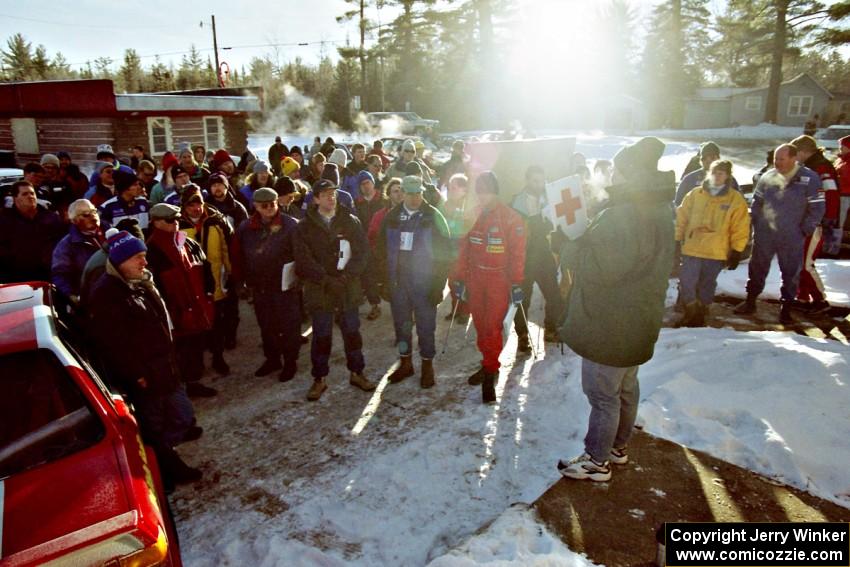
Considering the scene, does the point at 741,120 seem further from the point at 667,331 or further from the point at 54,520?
the point at 54,520

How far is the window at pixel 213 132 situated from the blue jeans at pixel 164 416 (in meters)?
20.4

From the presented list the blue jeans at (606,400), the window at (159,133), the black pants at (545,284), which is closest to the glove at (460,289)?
the black pants at (545,284)

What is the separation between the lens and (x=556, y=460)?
4.32m

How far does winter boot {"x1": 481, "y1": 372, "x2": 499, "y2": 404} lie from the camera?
526 centimetres

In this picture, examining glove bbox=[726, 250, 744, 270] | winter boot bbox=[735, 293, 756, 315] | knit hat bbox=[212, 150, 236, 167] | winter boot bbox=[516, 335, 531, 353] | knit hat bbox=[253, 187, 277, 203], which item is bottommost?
winter boot bbox=[516, 335, 531, 353]

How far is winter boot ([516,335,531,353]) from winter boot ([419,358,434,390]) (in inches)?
47.6

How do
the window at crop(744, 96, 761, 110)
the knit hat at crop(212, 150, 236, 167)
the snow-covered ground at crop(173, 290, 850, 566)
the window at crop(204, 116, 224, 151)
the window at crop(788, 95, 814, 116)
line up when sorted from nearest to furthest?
the snow-covered ground at crop(173, 290, 850, 566) → the knit hat at crop(212, 150, 236, 167) → the window at crop(204, 116, 224, 151) → the window at crop(788, 95, 814, 116) → the window at crop(744, 96, 761, 110)

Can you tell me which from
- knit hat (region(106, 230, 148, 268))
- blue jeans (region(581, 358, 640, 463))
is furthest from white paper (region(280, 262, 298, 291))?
blue jeans (region(581, 358, 640, 463))

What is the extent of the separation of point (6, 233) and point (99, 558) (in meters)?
5.28

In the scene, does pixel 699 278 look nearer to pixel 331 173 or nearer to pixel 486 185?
pixel 486 185

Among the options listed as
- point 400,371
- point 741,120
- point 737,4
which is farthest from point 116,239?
point 741,120

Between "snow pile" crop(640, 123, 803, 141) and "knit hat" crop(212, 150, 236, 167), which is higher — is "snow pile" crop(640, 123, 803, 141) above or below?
above

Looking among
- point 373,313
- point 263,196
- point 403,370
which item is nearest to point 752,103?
point 373,313

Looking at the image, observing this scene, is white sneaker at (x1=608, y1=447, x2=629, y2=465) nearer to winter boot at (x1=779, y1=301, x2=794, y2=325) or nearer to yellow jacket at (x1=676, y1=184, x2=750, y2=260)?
yellow jacket at (x1=676, y1=184, x2=750, y2=260)
